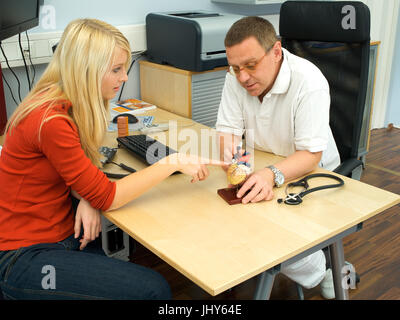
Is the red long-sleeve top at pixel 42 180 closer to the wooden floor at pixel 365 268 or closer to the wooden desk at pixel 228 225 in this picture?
the wooden desk at pixel 228 225

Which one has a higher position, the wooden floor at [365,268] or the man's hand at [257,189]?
the man's hand at [257,189]

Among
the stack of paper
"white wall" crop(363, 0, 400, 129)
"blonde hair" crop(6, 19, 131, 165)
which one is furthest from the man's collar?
"white wall" crop(363, 0, 400, 129)

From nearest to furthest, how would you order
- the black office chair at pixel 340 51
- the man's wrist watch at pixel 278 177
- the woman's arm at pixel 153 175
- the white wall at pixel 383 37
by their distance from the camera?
the woman's arm at pixel 153 175, the man's wrist watch at pixel 278 177, the black office chair at pixel 340 51, the white wall at pixel 383 37

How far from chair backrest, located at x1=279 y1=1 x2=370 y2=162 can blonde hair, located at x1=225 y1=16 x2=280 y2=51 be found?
1.06ft

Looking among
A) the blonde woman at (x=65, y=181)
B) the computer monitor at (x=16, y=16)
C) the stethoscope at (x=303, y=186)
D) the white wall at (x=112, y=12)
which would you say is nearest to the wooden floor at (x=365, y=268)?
the stethoscope at (x=303, y=186)

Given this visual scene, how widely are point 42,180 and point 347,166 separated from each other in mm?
1017

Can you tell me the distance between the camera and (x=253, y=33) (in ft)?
4.85

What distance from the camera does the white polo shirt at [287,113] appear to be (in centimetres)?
154

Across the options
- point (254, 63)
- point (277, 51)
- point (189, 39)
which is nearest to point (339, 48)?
point (277, 51)

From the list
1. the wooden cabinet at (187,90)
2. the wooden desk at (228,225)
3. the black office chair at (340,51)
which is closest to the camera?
the wooden desk at (228,225)

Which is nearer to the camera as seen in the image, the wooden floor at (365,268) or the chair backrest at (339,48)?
the chair backrest at (339,48)

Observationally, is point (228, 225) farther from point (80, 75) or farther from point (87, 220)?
point (80, 75)

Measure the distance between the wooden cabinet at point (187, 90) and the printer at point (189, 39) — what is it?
0.05 metres

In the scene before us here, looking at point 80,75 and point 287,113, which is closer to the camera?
point 80,75
